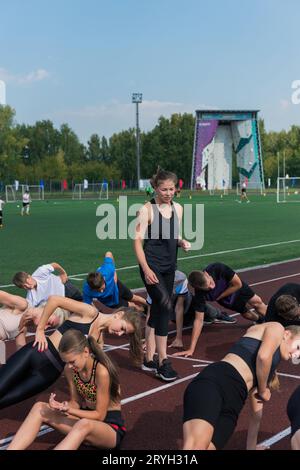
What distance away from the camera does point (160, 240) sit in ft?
20.0

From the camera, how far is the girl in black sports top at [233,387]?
3.71m

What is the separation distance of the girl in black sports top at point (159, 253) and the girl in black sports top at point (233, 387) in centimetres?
178

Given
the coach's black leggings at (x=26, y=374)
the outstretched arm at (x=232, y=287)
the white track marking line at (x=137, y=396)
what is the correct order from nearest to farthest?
1. the white track marking line at (x=137, y=396)
2. the coach's black leggings at (x=26, y=374)
3. the outstretched arm at (x=232, y=287)

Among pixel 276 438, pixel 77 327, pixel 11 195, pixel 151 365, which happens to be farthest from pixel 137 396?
pixel 11 195

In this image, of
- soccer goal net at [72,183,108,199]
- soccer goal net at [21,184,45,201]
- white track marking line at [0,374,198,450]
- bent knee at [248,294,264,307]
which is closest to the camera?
white track marking line at [0,374,198,450]

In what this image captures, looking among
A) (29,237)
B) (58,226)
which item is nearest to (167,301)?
(29,237)

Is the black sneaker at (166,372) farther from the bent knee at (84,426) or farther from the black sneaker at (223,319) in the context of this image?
the black sneaker at (223,319)

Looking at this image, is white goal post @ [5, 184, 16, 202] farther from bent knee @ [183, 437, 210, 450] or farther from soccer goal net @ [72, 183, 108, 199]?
bent knee @ [183, 437, 210, 450]

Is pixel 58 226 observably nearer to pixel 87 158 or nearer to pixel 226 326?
pixel 226 326

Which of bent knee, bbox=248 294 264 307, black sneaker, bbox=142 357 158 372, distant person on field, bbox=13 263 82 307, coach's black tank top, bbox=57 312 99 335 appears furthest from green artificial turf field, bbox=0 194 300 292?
coach's black tank top, bbox=57 312 99 335

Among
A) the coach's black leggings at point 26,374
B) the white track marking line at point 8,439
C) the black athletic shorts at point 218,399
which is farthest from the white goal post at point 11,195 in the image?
the black athletic shorts at point 218,399

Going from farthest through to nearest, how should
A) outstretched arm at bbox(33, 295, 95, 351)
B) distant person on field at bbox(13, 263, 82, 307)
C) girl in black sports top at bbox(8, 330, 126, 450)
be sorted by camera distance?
distant person on field at bbox(13, 263, 82, 307)
outstretched arm at bbox(33, 295, 95, 351)
girl in black sports top at bbox(8, 330, 126, 450)

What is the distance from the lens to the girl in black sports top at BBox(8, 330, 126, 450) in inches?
159

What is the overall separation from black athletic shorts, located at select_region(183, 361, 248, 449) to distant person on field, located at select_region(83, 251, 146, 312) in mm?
3442
